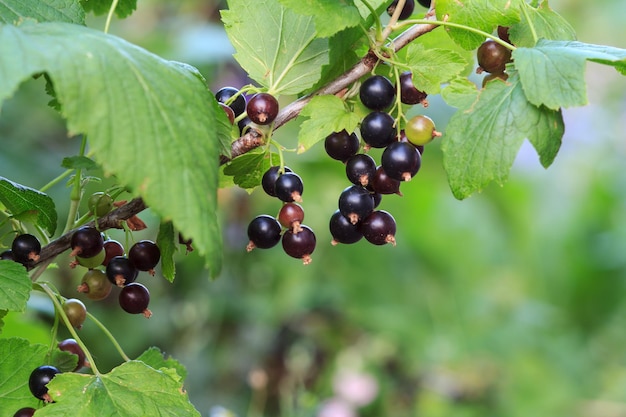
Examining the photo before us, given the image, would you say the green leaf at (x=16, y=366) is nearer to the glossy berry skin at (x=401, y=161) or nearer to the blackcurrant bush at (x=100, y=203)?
the blackcurrant bush at (x=100, y=203)

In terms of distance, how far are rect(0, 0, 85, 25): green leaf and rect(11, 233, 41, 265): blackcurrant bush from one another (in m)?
0.18

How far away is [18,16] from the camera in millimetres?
604

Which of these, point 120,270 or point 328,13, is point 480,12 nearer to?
point 328,13

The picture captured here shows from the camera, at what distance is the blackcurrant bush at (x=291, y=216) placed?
25.7 inches

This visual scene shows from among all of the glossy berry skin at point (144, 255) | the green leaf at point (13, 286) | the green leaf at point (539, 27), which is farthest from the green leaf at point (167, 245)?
the green leaf at point (539, 27)

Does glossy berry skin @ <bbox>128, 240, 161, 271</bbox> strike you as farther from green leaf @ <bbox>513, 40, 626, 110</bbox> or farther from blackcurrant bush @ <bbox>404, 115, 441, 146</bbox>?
green leaf @ <bbox>513, 40, 626, 110</bbox>

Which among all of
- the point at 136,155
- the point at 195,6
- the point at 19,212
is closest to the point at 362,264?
the point at 195,6

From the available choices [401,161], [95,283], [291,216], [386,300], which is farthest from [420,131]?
[386,300]

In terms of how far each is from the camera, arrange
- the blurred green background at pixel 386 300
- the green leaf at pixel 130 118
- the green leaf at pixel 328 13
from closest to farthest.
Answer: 1. the green leaf at pixel 130 118
2. the green leaf at pixel 328 13
3. the blurred green background at pixel 386 300

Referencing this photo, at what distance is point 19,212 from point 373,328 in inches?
73.7

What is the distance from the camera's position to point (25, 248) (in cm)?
63

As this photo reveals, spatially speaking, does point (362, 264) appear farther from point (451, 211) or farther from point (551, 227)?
point (551, 227)

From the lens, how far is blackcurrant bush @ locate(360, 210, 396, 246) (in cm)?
66

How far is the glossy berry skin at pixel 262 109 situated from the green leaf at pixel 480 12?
178 millimetres
